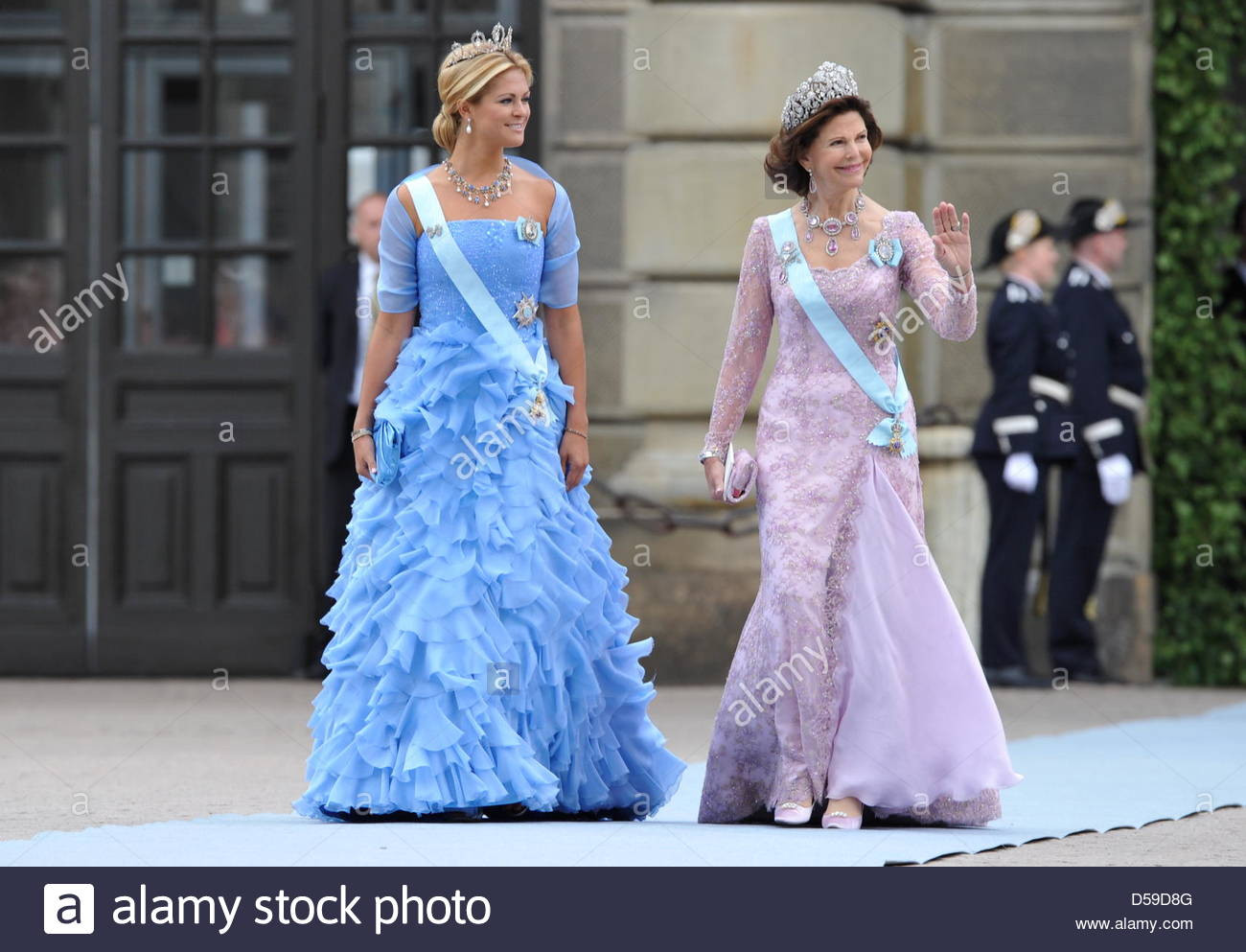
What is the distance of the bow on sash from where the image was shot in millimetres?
6270

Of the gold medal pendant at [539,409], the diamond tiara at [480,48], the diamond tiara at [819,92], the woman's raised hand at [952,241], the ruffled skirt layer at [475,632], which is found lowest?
the ruffled skirt layer at [475,632]

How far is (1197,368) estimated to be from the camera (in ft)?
36.9

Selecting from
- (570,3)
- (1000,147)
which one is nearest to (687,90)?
(570,3)

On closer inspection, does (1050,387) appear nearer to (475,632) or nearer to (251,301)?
(251,301)

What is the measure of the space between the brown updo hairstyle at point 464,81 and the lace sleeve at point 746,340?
0.74 m

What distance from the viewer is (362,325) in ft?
34.3

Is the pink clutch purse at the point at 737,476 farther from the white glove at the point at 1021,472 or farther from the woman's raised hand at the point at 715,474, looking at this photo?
the white glove at the point at 1021,472

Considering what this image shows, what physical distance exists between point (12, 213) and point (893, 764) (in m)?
6.49

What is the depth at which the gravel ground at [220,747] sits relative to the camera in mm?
5984

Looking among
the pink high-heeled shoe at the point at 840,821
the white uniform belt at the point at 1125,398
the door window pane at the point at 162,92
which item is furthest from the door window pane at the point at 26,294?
the pink high-heeled shoe at the point at 840,821

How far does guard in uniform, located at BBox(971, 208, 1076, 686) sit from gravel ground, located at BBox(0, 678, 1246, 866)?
289 millimetres

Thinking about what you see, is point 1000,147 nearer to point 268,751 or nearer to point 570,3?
point 570,3

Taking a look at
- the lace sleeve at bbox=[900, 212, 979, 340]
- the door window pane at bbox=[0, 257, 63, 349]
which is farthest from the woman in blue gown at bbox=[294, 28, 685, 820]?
the door window pane at bbox=[0, 257, 63, 349]

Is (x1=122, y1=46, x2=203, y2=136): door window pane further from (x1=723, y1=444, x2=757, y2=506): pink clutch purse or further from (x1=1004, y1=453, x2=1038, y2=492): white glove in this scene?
(x1=723, y1=444, x2=757, y2=506): pink clutch purse
